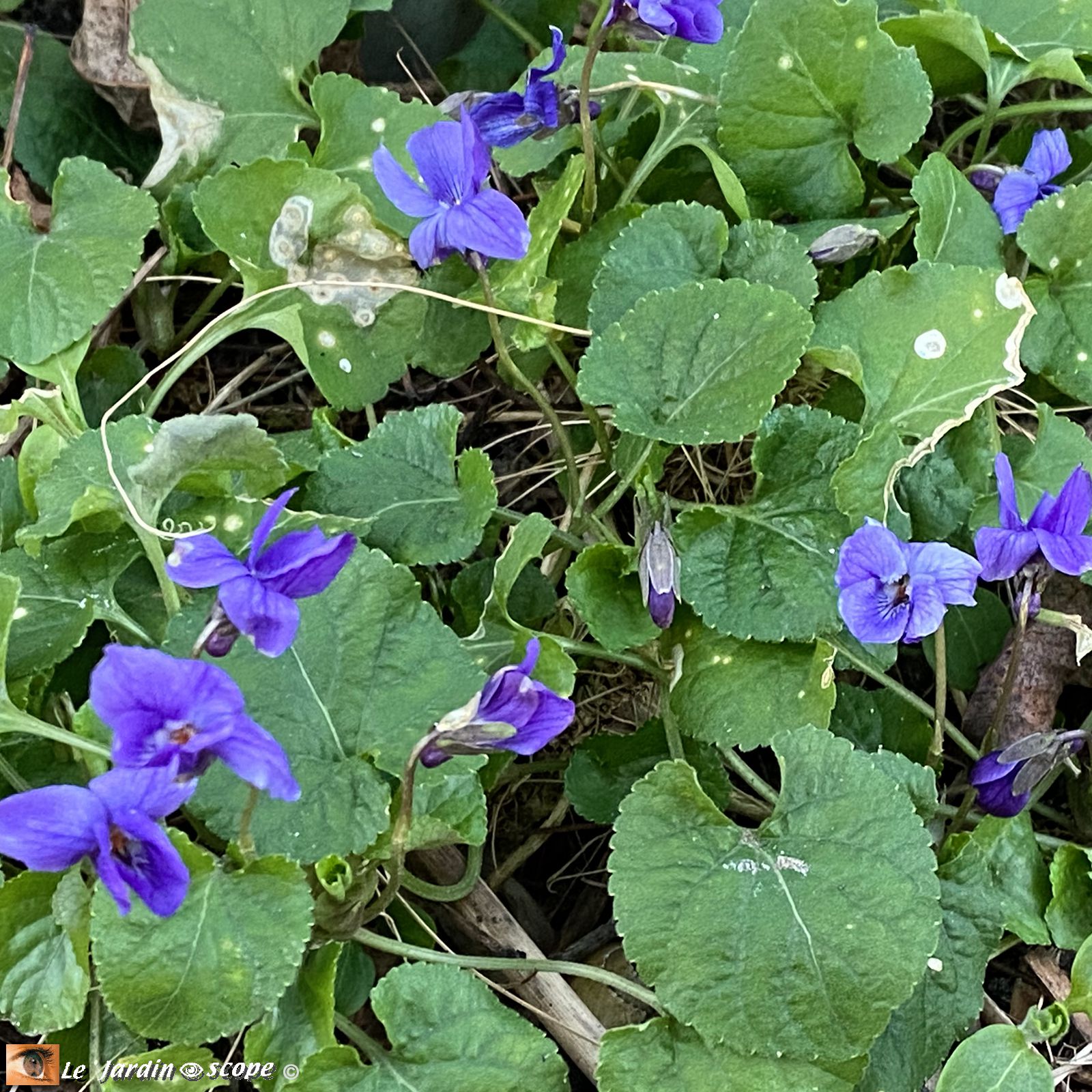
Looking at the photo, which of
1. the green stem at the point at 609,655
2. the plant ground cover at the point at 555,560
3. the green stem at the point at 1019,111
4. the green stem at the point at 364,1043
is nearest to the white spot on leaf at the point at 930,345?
the plant ground cover at the point at 555,560

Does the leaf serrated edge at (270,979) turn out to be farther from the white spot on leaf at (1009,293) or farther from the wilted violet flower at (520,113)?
the white spot on leaf at (1009,293)

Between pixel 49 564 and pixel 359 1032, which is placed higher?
pixel 49 564

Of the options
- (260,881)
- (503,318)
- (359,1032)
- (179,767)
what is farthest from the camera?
(503,318)

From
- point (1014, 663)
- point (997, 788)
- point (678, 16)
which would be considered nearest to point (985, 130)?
point (678, 16)

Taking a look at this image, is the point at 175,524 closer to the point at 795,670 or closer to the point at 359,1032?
the point at 359,1032

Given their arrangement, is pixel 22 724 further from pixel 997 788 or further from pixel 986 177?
pixel 986 177

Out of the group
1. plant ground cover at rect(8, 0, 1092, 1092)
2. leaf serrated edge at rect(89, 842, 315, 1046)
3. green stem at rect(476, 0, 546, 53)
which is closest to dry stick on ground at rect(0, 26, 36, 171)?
plant ground cover at rect(8, 0, 1092, 1092)

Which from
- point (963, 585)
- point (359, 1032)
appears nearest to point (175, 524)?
point (359, 1032)
